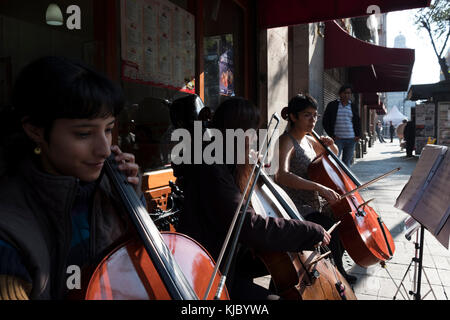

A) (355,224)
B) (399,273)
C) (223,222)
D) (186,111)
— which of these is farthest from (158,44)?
(399,273)

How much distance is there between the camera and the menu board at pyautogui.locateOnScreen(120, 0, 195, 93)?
2945 mm

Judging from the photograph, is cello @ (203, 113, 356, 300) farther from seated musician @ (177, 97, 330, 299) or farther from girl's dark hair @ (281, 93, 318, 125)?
girl's dark hair @ (281, 93, 318, 125)

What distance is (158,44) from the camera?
3.33m

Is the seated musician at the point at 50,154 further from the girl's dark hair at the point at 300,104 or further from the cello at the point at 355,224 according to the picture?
the girl's dark hair at the point at 300,104

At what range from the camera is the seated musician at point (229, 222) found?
5.27 feet

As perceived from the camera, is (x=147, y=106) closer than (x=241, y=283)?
No

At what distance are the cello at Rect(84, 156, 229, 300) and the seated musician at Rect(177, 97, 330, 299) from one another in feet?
1.38

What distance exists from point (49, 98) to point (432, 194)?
1.85 meters

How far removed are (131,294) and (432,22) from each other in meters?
20.9

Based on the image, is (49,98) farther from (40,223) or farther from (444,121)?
(444,121)

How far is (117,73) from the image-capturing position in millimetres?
2832
